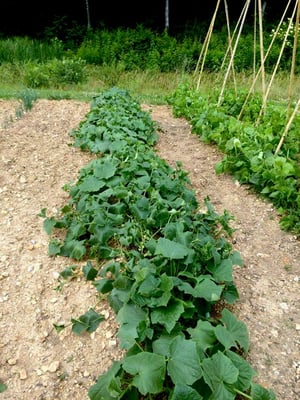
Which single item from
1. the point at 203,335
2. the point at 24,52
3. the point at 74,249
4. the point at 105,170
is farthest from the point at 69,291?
the point at 24,52

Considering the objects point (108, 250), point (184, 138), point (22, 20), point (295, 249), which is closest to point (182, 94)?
point (184, 138)

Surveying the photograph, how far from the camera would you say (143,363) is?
5.85 feet

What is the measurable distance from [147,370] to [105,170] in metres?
1.93

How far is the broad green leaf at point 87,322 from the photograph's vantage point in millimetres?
2293

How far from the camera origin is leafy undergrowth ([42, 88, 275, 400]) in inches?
70.0

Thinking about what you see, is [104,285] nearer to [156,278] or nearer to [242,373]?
[156,278]

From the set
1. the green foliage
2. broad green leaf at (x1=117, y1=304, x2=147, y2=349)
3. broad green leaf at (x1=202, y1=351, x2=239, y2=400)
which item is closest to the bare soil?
broad green leaf at (x1=117, y1=304, x2=147, y2=349)

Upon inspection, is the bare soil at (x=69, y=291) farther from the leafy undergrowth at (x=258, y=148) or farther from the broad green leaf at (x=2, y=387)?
the leafy undergrowth at (x=258, y=148)

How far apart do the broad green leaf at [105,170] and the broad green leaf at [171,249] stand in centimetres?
115

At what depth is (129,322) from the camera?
81.8 inches

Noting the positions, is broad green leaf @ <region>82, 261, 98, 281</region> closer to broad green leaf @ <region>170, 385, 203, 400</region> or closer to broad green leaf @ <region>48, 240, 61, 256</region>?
broad green leaf @ <region>48, 240, 61, 256</region>

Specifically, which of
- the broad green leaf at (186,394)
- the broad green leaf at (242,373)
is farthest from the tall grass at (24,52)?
the broad green leaf at (186,394)

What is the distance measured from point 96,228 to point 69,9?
616 inches

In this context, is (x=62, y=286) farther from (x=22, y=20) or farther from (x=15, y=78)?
(x=22, y=20)
